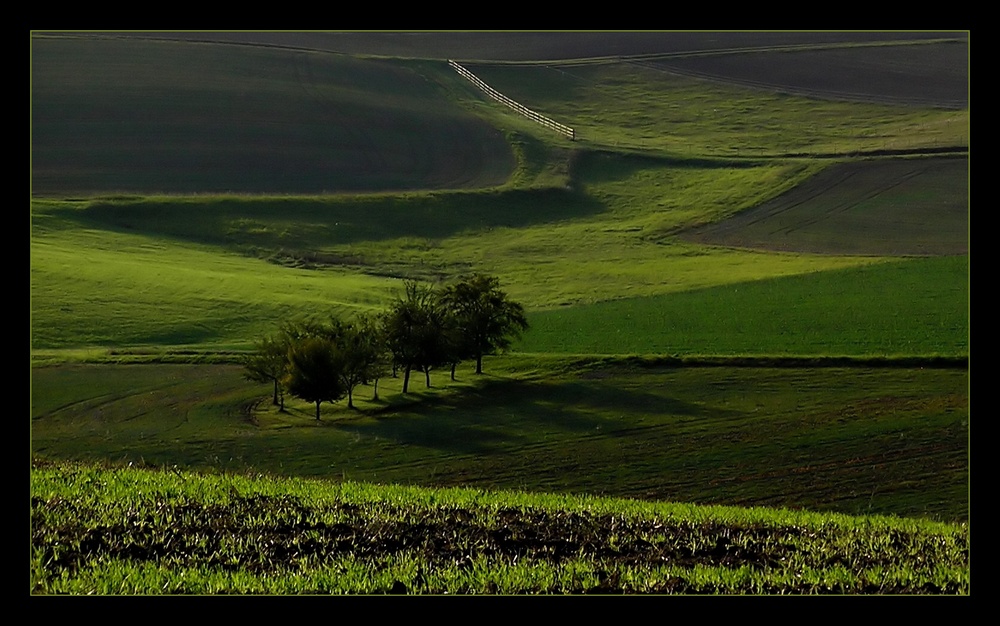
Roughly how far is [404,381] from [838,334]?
19.5 metres

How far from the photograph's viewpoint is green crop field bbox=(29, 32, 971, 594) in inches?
1129

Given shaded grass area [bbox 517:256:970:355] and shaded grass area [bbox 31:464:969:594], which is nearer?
shaded grass area [bbox 31:464:969:594]

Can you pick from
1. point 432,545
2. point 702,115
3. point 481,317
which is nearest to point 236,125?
point 702,115

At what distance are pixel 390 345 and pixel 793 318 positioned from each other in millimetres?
20054

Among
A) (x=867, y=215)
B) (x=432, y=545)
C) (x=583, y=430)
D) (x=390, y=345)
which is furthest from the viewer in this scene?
(x=867, y=215)

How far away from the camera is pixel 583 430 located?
37781 mm

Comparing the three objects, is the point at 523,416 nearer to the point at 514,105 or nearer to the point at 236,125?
the point at 236,125

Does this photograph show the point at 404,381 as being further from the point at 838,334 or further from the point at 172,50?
the point at 172,50

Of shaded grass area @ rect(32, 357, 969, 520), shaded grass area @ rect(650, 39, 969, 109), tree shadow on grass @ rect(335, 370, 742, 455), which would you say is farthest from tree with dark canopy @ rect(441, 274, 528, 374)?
shaded grass area @ rect(650, 39, 969, 109)

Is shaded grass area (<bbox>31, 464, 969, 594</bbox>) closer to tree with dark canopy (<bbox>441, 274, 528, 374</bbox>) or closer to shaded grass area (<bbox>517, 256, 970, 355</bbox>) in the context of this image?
tree with dark canopy (<bbox>441, 274, 528, 374</bbox>)

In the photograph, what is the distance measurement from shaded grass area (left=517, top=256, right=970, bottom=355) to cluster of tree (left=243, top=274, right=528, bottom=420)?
3.37 m

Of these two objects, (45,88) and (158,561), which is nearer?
(158,561)
